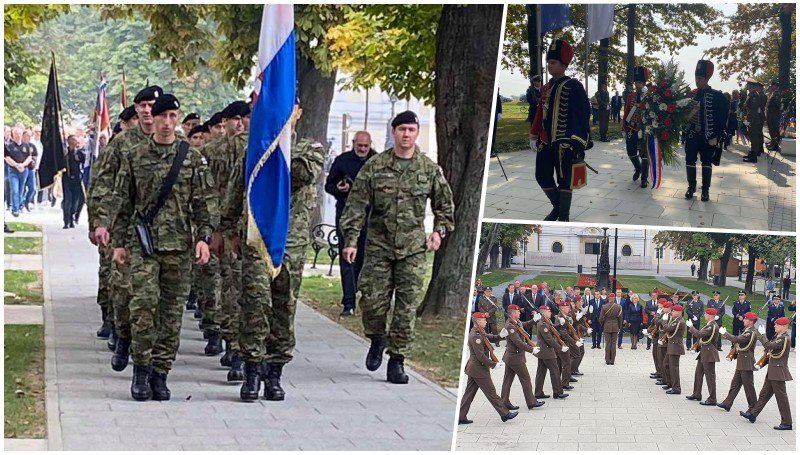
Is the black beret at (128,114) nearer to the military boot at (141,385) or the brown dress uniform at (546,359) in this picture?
the military boot at (141,385)

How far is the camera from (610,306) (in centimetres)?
707

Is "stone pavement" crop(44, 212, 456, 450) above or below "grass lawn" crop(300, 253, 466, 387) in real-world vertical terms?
above

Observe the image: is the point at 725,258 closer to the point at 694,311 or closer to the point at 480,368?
the point at 694,311

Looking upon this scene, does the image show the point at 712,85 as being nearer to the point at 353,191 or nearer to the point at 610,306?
the point at 610,306

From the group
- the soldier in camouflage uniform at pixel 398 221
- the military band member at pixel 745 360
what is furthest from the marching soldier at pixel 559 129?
the soldier in camouflage uniform at pixel 398 221

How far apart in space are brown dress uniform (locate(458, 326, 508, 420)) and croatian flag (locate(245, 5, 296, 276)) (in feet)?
9.00

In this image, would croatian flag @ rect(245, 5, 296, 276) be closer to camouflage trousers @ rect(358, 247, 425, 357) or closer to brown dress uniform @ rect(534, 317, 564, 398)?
camouflage trousers @ rect(358, 247, 425, 357)

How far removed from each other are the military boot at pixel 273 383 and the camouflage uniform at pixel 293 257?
0.05m

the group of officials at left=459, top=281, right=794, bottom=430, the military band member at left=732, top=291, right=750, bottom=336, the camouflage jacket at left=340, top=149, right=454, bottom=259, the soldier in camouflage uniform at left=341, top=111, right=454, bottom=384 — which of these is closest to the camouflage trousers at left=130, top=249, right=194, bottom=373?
the soldier in camouflage uniform at left=341, top=111, right=454, bottom=384

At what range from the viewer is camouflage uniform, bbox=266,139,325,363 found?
10156 mm

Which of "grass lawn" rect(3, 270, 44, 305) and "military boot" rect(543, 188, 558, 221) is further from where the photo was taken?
"grass lawn" rect(3, 270, 44, 305)

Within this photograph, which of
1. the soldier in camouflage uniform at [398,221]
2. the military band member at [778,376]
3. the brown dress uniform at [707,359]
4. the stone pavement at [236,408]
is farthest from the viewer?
the soldier in camouflage uniform at [398,221]

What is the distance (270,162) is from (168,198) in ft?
2.44

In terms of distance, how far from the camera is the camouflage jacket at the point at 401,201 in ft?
35.3
